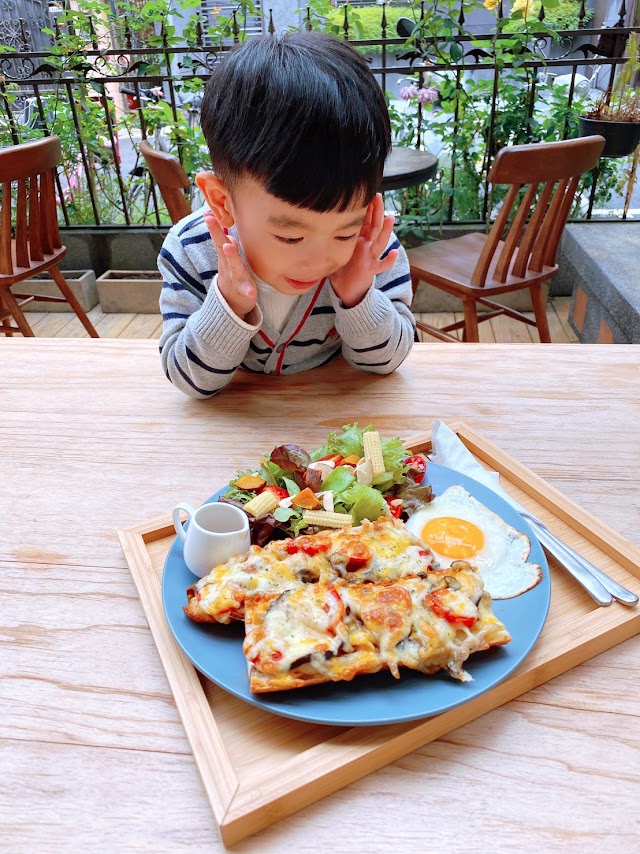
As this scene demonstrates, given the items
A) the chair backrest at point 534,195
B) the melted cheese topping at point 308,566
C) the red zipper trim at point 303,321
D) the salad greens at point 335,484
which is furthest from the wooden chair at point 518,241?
the melted cheese topping at point 308,566

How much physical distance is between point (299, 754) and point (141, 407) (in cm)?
78

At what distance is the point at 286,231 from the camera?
977 millimetres

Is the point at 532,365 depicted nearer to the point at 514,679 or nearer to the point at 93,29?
the point at 514,679

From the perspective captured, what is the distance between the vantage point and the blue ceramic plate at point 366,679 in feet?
2.07

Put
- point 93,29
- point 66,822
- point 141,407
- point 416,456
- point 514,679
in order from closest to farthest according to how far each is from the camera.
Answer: point 66,822
point 514,679
point 416,456
point 141,407
point 93,29

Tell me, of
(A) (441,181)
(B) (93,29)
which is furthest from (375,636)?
(B) (93,29)

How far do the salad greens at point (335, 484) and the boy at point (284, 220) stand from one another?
0.97 feet

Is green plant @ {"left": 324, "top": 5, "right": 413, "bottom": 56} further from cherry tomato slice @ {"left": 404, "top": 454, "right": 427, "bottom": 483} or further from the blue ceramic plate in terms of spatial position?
the blue ceramic plate

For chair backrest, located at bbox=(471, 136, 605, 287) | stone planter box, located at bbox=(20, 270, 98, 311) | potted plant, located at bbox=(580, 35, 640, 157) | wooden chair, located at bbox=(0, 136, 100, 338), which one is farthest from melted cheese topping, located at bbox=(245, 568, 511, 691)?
stone planter box, located at bbox=(20, 270, 98, 311)

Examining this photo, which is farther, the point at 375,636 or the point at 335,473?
the point at 335,473

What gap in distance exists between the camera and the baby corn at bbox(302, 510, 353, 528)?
85cm

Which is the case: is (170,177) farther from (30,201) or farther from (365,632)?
(365,632)

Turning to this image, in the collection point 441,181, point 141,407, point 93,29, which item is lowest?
point 441,181

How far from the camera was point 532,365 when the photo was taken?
1330mm
